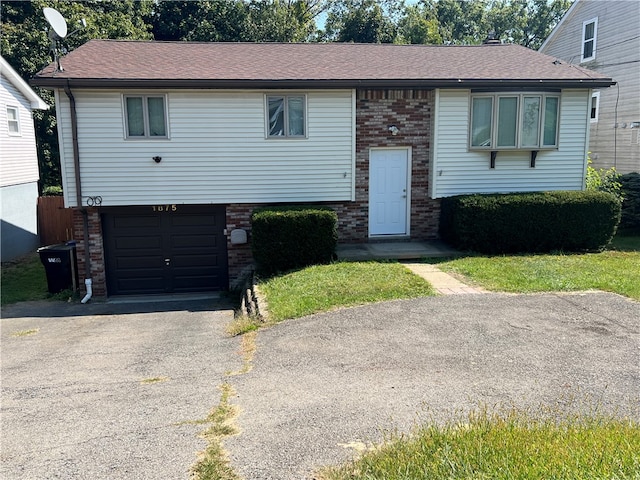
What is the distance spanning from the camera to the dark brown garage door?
39.2ft

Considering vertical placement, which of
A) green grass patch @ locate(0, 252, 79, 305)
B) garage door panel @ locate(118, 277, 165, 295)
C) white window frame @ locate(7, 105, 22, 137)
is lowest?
green grass patch @ locate(0, 252, 79, 305)

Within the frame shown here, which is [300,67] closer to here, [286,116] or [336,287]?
[286,116]

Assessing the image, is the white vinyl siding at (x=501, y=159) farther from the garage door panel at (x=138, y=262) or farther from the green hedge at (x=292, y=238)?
the garage door panel at (x=138, y=262)

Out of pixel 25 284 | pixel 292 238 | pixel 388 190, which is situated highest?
pixel 388 190

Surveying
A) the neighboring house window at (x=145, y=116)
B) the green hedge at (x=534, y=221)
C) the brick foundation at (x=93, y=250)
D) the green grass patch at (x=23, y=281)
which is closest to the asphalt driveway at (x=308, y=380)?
the green hedge at (x=534, y=221)

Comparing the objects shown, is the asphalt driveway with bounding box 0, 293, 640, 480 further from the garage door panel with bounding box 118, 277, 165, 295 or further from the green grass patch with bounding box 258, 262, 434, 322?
the garage door panel with bounding box 118, 277, 165, 295

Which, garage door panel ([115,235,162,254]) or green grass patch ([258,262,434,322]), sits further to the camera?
garage door panel ([115,235,162,254])

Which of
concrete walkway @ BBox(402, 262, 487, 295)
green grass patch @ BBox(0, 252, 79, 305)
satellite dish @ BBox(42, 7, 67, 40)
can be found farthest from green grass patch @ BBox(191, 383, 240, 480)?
satellite dish @ BBox(42, 7, 67, 40)

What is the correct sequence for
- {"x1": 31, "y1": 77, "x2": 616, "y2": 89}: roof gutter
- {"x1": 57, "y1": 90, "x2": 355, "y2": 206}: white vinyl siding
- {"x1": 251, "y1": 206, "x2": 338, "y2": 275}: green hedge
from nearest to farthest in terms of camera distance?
{"x1": 251, "y1": 206, "x2": 338, "y2": 275}: green hedge → {"x1": 31, "y1": 77, "x2": 616, "y2": 89}: roof gutter → {"x1": 57, "y1": 90, "x2": 355, "y2": 206}: white vinyl siding

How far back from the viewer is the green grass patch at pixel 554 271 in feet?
28.3

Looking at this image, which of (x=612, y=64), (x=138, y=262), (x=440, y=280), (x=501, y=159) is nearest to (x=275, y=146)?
(x=138, y=262)

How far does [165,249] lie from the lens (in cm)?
1212

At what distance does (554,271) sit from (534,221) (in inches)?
78.1

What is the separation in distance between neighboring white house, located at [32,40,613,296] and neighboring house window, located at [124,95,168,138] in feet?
0.10
